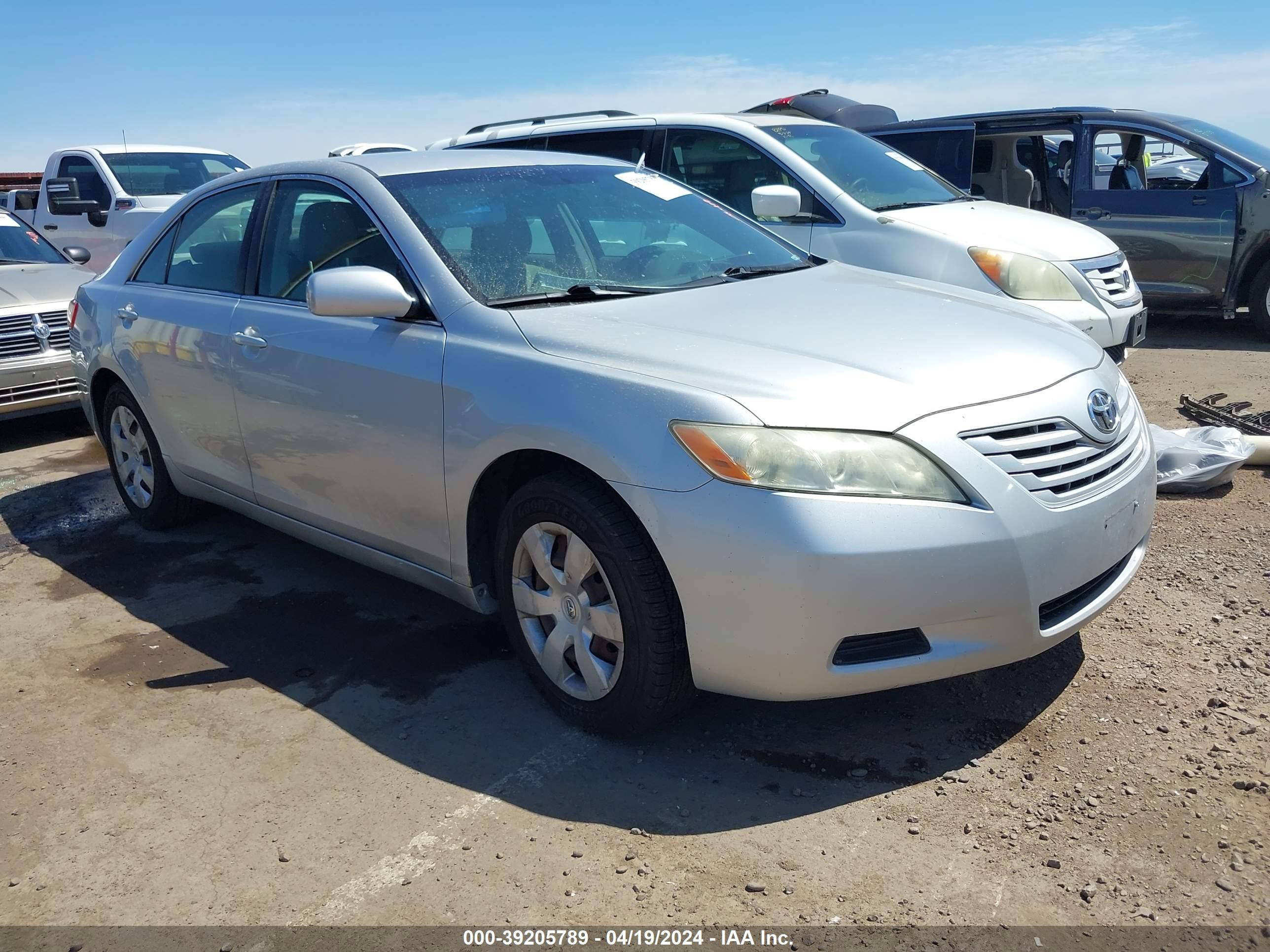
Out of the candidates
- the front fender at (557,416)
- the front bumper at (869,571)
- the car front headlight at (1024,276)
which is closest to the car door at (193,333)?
the front fender at (557,416)

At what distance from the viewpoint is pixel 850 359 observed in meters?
2.94

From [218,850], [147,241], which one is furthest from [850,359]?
[147,241]

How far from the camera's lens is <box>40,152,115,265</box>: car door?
11.7 m

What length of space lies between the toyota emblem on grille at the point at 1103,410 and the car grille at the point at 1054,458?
0.16 feet

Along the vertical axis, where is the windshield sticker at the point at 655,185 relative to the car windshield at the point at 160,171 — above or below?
below

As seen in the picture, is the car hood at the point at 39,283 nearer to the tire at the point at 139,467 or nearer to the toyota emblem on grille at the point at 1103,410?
the tire at the point at 139,467

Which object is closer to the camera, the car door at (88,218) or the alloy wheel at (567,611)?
the alloy wheel at (567,611)

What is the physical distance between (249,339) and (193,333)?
19.4 inches

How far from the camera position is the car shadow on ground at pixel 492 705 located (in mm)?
2891

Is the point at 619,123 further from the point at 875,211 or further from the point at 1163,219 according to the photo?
the point at 1163,219

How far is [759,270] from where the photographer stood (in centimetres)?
395

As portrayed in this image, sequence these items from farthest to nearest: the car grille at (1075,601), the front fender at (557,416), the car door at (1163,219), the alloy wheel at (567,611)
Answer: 1. the car door at (1163,219)
2. the alloy wheel at (567,611)
3. the car grille at (1075,601)
4. the front fender at (557,416)

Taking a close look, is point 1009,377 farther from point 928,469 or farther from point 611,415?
point 611,415

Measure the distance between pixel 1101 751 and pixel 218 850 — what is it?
2308 mm
